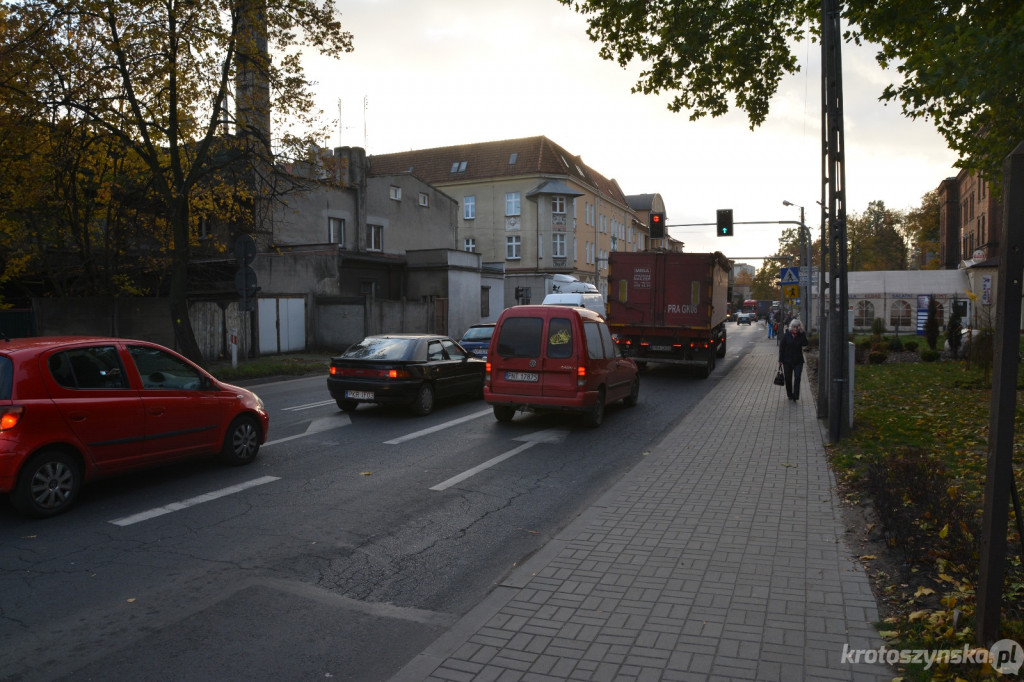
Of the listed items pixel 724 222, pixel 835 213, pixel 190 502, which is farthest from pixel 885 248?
pixel 190 502

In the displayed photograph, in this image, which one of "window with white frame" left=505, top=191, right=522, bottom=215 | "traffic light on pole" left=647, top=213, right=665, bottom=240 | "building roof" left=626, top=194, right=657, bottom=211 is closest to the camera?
"traffic light on pole" left=647, top=213, right=665, bottom=240

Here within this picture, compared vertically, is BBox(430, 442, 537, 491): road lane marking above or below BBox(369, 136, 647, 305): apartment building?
below

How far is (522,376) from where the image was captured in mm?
11758

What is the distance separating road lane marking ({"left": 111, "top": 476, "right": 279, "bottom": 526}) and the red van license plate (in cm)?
453

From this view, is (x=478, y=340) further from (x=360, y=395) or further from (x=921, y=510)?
(x=921, y=510)

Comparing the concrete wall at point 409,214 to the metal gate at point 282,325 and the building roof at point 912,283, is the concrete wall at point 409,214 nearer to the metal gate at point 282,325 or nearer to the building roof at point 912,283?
the metal gate at point 282,325

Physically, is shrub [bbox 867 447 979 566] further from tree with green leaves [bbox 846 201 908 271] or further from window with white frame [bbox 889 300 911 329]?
tree with green leaves [bbox 846 201 908 271]

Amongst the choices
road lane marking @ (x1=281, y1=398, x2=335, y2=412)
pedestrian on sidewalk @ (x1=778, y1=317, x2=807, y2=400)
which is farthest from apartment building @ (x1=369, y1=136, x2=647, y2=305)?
road lane marking @ (x1=281, y1=398, x2=335, y2=412)

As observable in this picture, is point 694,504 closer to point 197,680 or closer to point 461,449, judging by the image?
point 461,449

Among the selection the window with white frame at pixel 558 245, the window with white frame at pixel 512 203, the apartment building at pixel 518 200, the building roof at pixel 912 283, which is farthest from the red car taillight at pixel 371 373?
the window with white frame at pixel 512 203

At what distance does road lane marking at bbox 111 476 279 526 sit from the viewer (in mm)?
6602

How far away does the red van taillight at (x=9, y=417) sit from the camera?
20.6 ft

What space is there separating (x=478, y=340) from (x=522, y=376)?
722cm

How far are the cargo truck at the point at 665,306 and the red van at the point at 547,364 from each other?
8162 mm
